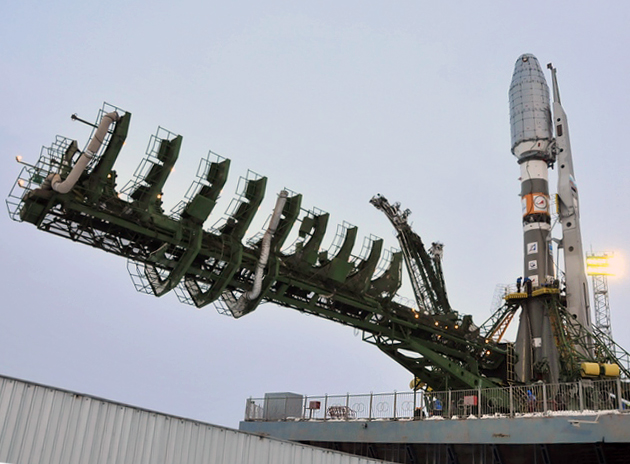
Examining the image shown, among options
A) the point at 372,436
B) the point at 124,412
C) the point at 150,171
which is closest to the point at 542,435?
the point at 372,436

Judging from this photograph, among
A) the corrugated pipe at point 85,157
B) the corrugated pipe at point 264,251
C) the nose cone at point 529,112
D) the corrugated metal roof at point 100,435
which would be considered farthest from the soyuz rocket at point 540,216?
the corrugated pipe at point 85,157

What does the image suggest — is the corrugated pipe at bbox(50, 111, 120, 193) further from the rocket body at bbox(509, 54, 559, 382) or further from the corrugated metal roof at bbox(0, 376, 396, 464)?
the rocket body at bbox(509, 54, 559, 382)

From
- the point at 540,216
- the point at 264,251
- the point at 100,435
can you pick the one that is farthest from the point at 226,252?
the point at 540,216

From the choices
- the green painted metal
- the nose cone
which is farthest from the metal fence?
the nose cone

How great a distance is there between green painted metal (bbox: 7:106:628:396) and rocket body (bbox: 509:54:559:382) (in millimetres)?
4776

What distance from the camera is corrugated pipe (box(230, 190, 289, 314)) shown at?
25797 mm

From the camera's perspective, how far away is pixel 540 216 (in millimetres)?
43094

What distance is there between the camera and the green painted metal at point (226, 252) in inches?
861

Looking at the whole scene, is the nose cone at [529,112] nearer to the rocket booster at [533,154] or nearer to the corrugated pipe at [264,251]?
the rocket booster at [533,154]

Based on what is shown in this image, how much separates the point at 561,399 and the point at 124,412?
1777 centimetres

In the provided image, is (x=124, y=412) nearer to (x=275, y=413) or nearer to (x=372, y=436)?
(x=372, y=436)

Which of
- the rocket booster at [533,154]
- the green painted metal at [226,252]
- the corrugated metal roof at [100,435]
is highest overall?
the rocket booster at [533,154]

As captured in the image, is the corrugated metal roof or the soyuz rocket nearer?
the corrugated metal roof

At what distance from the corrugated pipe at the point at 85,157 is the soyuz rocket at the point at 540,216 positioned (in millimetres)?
29400
